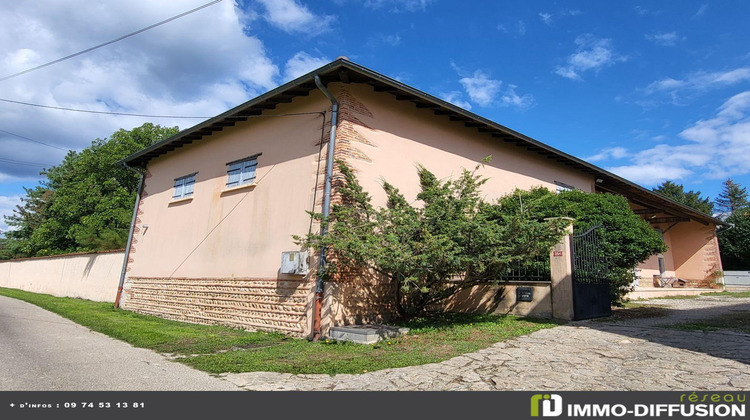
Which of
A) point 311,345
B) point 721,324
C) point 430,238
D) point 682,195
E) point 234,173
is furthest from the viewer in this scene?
point 682,195

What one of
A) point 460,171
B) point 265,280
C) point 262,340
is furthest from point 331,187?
point 460,171

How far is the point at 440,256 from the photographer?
20.9 feet

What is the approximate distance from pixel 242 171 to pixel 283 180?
1.83 metres

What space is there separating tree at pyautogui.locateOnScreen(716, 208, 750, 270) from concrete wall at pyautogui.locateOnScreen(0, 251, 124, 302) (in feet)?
122

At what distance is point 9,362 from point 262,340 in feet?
11.4

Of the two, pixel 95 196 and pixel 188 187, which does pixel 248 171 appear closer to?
pixel 188 187

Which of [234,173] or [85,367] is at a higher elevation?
[234,173]

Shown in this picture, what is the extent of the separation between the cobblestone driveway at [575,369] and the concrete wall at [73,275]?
1388 centimetres

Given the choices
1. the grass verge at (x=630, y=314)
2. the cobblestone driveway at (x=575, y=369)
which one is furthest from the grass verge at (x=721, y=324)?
the grass verge at (x=630, y=314)

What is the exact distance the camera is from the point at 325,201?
7758 millimetres

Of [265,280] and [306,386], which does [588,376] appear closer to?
[306,386]

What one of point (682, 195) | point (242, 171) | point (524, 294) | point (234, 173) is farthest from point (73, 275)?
point (682, 195)
